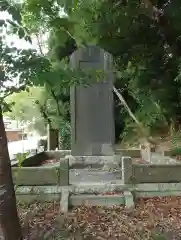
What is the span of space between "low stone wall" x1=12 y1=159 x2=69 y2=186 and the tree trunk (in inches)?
75.0

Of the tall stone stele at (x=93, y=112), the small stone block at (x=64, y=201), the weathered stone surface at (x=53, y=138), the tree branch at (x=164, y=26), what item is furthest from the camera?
the weathered stone surface at (x=53, y=138)

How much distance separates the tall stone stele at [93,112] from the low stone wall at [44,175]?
8.74ft

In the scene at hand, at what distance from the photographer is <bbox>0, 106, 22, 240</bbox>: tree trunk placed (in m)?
3.45

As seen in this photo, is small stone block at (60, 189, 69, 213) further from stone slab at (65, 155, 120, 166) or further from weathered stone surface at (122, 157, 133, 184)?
stone slab at (65, 155, 120, 166)

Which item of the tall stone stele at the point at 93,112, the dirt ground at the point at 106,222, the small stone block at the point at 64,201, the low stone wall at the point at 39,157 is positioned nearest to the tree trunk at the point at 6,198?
the dirt ground at the point at 106,222

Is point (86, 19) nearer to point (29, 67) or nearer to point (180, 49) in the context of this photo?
point (180, 49)

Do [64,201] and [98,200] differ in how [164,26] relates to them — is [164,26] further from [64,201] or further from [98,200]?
[64,201]

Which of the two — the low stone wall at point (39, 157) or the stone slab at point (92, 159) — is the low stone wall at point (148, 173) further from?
the low stone wall at point (39, 157)

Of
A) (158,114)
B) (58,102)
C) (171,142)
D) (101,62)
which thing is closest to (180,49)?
(158,114)

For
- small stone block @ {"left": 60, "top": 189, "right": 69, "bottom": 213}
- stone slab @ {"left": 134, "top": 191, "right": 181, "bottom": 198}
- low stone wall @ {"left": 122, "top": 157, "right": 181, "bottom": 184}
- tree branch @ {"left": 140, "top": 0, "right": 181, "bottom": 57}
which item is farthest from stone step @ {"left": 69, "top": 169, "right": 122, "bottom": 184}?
tree branch @ {"left": 140, "top": 0, "right": 181, "bottom": 57}

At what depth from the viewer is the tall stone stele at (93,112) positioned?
8.22 m

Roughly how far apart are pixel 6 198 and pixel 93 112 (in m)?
5.05

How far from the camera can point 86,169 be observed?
739 centimetres

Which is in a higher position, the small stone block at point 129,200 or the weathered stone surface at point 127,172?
the weathered stone surface at point 127,172
